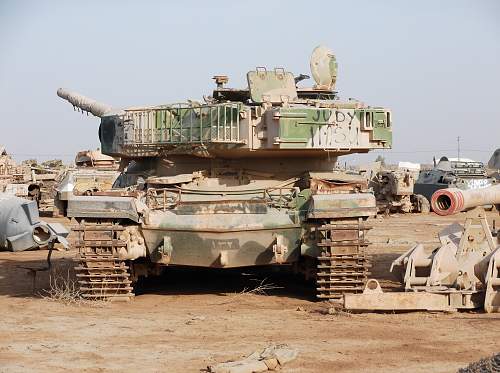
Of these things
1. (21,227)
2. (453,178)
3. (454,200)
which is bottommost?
(21,227)

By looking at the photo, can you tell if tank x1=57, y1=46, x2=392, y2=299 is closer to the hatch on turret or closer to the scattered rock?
the hatch on turret

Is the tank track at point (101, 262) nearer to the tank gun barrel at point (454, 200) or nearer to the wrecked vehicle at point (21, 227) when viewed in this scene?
the tank gun barrel at point (454, 200)

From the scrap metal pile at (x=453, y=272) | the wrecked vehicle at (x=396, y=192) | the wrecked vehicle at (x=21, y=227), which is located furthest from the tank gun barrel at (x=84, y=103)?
the wrecked vehicle at (x=396, y=192)

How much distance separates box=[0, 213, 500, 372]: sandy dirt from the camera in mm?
7527

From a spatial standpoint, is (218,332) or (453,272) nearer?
(218,332)

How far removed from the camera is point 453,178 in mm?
30750

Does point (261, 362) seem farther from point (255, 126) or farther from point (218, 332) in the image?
point (255, 126)

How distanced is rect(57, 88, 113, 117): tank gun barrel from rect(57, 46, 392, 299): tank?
268cm

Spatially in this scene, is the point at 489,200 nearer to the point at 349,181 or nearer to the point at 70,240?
the point at 349,181

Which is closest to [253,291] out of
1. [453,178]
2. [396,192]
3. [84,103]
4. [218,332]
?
[218,332]

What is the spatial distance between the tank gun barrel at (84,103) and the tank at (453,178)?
15.8m

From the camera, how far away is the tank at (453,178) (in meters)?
30.3

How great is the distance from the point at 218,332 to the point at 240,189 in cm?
338

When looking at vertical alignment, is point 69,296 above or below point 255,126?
below
